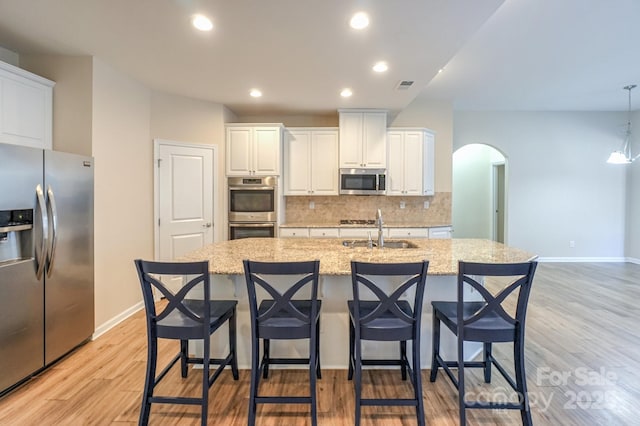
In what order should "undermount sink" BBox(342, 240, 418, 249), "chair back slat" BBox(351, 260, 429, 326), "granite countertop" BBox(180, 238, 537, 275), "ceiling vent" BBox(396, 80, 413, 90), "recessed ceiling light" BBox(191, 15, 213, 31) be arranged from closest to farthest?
"chair back slat" BBox(351, 260, 429, 326)
"granite countertop" BBox(180, 238, 537, 275)
"recessed ceiling light" BBox(191, 15, 213, 31)
"undermount sink" BBox(342, 240, 418, 249)
"ceiling vent" BBox(396, 80, 413, 90)

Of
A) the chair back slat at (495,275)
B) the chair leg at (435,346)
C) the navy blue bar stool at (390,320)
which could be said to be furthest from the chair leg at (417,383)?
the chair leg at (435,346)

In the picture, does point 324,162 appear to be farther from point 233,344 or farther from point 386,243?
point 233,344

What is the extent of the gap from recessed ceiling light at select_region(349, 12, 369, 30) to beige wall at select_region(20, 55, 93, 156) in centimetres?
257

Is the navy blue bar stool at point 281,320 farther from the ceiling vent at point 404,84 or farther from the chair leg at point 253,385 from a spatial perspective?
the ceiling vent at point 404,84

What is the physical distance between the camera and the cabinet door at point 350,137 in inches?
189

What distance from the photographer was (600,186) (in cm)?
605

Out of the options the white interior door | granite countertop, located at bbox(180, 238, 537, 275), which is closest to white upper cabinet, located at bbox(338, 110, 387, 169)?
the white interior door

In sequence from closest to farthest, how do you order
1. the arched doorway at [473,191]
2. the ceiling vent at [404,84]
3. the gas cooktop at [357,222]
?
1. the ceiling vent at [404,84]
2. the gas cooktop at [357,222]
3. the arched doorway at [473,191]

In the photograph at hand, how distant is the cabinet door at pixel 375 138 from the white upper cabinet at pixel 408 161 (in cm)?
14

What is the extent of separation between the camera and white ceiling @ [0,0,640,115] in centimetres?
227

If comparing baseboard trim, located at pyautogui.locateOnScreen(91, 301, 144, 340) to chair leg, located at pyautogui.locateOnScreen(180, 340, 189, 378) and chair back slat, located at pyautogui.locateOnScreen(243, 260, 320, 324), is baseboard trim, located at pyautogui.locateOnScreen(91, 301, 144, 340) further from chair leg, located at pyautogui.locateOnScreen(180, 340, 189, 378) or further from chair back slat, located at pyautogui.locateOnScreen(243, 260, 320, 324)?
chair back slat, located at pyautogui.locateOnScreen(243, 260, 320, 324)

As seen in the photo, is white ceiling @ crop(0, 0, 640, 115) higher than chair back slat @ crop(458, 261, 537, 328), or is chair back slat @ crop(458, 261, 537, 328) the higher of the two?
white ceiling @ crop(0, 0, 640, 115)

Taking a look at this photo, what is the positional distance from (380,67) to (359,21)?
3.07 feet

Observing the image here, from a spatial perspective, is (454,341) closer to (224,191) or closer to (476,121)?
(224,191)
